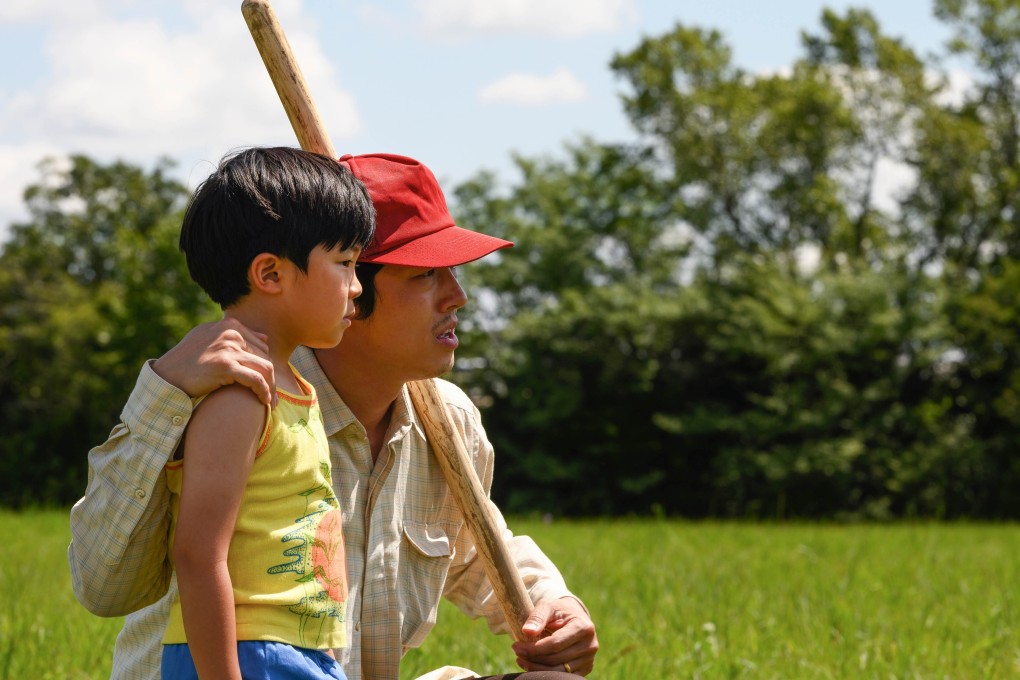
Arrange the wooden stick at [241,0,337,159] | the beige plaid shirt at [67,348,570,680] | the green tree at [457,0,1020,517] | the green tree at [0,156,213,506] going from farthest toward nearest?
the green tree at [0,156,213,506]
the green tree at [457,0,1020,517]
the wooden stick at [241,0,337,159]
the beige plaid shirt at [67,348,570,680]

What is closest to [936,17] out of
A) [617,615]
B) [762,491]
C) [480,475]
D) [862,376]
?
[862,376]

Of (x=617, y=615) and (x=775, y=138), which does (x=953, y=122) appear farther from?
(x=617, y=615)

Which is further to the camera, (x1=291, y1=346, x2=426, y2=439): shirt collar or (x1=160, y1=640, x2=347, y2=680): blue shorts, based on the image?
(x1=291, y1=346, x2=426, y2=439): shirt collar

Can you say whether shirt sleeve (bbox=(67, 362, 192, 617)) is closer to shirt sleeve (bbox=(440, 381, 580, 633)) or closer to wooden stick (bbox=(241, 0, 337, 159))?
wooden stick (bbox=(241, 0, 337, 159))

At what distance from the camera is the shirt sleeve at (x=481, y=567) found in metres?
2.83

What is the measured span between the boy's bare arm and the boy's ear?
0.22 m

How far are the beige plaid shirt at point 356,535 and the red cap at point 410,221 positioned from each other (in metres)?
0.30

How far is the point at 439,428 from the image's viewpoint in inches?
106

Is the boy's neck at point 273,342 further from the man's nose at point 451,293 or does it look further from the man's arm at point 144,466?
the man's nose at point 451,293

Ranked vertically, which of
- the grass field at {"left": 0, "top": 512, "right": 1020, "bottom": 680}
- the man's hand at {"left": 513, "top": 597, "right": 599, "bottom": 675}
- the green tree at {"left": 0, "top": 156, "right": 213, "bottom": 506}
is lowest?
the grass field at {"left": 0, "top": 512, "right": 1020, "bottom": 680}

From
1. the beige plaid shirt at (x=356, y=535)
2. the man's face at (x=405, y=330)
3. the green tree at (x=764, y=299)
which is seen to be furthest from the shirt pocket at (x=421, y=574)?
the green tree at (x=764, y=299)

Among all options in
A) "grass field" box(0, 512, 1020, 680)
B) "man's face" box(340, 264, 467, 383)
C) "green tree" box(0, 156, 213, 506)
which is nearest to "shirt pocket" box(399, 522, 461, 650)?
"man's face" box(340, 264, 467, 383)

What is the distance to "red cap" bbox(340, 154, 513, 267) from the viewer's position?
8.52 ft

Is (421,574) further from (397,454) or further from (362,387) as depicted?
(362,387)
